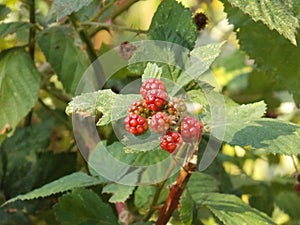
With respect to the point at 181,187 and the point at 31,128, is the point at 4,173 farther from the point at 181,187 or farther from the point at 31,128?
the point at 181,187

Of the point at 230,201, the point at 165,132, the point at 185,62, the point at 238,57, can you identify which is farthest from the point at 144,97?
the point at 238,57

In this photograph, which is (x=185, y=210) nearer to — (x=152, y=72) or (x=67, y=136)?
(x=152, y=72)

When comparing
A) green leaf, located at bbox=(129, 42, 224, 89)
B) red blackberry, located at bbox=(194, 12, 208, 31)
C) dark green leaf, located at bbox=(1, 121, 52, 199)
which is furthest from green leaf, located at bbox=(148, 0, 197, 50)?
dark green leaf, located at bbox=(1, 121, 52, 199)

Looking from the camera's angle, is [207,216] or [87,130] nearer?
[87,130]

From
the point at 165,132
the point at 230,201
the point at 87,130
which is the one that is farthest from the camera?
the point at 87,130

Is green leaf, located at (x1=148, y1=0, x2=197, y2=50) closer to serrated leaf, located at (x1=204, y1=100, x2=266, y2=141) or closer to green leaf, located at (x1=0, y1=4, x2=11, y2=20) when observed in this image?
serrated leaf, located at (x1=204, y1=100, x2=266, y2=141)

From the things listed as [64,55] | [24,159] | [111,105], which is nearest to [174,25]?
[111,105]
